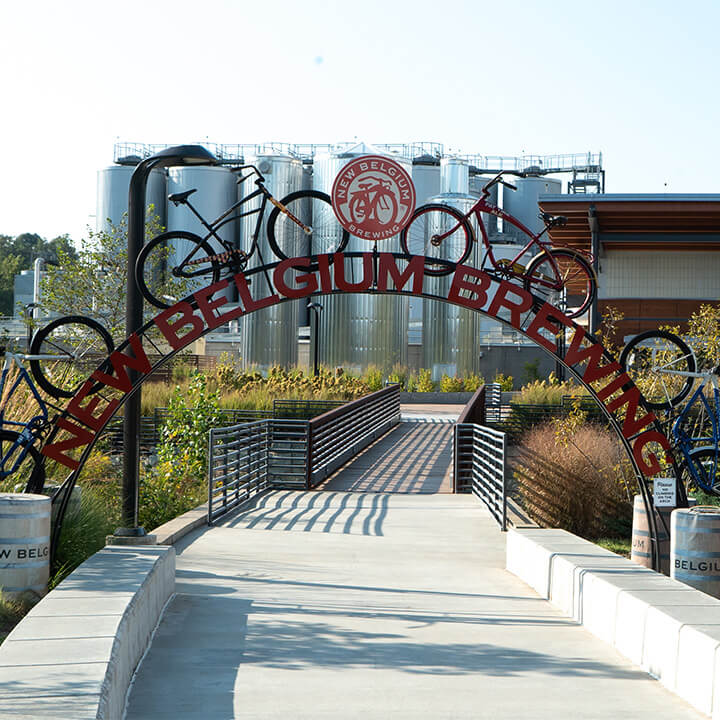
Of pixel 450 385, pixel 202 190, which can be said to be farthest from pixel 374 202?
pixel 202 190

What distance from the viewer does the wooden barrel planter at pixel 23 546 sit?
7.39m

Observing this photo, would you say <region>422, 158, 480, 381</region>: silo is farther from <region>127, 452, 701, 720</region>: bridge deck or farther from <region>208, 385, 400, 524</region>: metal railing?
<region>127, 452, 701, 720</region>: bridge deck

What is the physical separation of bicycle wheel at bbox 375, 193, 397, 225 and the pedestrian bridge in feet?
11.2

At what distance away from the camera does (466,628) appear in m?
7.40

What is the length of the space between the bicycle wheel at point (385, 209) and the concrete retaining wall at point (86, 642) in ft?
12.6

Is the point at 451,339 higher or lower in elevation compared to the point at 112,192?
lower

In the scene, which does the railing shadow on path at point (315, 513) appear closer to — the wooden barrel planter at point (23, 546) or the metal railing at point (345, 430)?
the metal railing at point (345, 430)

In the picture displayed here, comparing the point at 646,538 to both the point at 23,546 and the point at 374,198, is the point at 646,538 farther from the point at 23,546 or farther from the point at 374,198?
the point at 23,546

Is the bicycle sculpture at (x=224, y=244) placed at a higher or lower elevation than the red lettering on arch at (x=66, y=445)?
higher

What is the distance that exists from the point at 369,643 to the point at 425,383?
39.3 meters

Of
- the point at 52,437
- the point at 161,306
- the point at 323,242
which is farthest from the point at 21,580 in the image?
the point at 323,242

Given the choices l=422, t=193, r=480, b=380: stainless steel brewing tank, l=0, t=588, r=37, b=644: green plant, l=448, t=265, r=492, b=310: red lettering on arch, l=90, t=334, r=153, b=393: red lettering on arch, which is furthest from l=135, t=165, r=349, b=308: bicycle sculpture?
l=422, t=193, r=480, b=380: stainless steel brewing tank

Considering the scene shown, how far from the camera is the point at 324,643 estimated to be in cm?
684

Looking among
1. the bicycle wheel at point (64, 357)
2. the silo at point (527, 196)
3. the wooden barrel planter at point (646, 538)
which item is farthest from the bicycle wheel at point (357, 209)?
the silo at point (527, 196)
